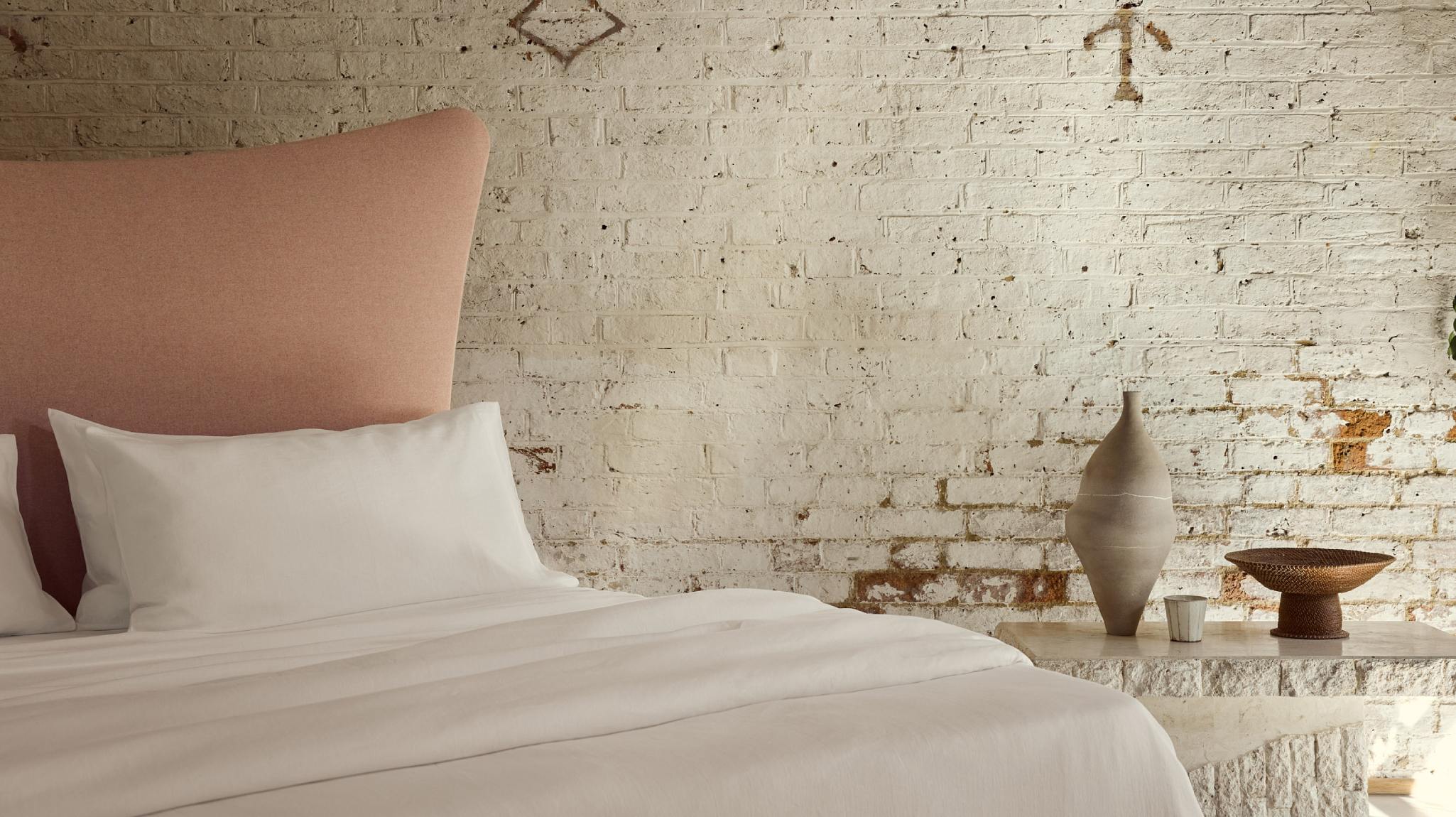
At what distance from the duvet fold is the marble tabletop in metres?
1.01

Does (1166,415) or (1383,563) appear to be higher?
(1166,415)

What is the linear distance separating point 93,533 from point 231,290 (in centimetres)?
61

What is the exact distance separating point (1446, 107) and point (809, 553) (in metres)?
2.01

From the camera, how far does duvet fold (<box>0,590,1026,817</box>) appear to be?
927 mm

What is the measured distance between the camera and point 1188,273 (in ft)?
9.32

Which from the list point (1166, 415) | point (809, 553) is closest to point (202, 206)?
point (809, 553)

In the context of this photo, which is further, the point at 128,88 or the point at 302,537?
the point at 128,88

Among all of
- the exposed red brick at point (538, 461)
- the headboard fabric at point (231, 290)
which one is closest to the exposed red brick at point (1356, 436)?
the exposed red brick at point (538, 461)

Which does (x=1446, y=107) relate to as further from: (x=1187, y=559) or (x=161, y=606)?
(x=161, y=606)

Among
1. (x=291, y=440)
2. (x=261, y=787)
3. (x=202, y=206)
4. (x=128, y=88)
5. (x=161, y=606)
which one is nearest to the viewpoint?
(x=261, y=787)

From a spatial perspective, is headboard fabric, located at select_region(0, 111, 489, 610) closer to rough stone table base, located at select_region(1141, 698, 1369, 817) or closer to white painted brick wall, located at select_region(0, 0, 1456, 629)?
white painted brick wall, located at select_region(0, 0, 1456, 629)

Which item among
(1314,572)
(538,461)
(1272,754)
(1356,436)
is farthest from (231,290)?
(1356,436)

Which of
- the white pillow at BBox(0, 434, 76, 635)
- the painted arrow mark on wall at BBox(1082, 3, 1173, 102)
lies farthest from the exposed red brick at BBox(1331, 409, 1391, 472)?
the white pillow at BBox(0, 434, 76, 635)

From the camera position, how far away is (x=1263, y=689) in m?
2.32
